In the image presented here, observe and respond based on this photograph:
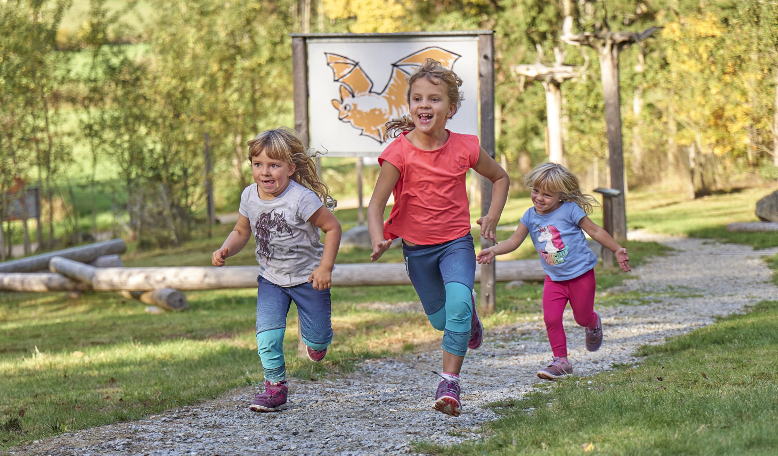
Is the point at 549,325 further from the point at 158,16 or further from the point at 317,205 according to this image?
the point at 158,16

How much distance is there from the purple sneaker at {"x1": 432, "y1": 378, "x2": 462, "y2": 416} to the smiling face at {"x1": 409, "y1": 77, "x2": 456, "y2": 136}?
157cm

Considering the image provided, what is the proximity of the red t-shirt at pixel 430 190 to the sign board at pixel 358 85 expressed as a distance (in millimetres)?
2719

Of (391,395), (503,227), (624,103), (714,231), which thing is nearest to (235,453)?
(391,395)

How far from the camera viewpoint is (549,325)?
18.9ft

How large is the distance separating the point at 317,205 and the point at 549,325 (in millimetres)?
2146

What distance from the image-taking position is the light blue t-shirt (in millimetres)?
5633

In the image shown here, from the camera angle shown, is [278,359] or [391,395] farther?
[391,395]

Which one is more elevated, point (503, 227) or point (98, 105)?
point (98, 105)

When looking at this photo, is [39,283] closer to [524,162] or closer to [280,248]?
[280,248]

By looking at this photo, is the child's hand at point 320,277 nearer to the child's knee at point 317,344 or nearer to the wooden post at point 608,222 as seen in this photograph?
the child's knee at point 317,344

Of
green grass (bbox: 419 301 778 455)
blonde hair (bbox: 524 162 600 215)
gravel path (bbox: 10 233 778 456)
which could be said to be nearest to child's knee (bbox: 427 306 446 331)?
gravel path (bbox: 10 233 778 456)

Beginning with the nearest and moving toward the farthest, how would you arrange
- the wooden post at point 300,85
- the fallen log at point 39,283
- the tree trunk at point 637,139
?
the wooden post at point 300,85 < the fallen log at point 39,283 < the tree trunk at point 637,139

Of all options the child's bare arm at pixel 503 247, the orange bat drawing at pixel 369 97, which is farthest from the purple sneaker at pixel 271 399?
the orange bat drawing at pixel 369 97

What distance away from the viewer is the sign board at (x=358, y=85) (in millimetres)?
7367
